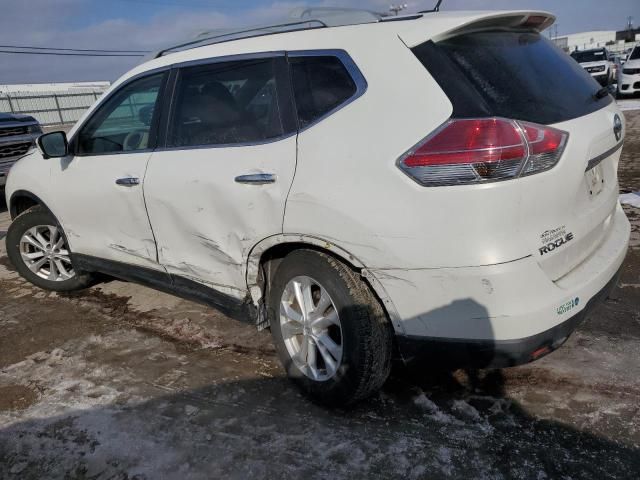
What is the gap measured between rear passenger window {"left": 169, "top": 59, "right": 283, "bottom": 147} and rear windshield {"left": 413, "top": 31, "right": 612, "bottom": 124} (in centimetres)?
83

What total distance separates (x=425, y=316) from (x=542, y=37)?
5.38 ft

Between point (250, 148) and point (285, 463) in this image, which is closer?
point (285, 463)

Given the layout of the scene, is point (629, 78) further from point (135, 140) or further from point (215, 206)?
point (215, 206)

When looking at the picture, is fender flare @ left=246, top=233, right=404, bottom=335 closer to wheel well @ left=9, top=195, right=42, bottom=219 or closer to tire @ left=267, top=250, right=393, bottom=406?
tire @ left=267, top=250, right=393, bottom=406

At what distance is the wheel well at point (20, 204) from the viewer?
14.5 ft

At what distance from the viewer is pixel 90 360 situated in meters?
3.37

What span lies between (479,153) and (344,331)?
0.99 meters

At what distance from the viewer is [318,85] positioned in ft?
8.12

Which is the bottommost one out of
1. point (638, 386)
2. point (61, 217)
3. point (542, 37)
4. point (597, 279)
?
point (638, 386)

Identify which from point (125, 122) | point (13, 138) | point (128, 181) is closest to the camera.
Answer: point (128, 181)

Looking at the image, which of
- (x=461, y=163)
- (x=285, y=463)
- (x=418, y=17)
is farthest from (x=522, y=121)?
(x=285, y=463)

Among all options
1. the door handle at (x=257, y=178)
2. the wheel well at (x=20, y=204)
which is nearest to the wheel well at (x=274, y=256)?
the door handle at (x=257, y=178)

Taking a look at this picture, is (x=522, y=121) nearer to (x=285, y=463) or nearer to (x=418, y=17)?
(x=418, y=17)

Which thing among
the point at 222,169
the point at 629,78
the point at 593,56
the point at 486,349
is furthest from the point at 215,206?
the point at 593,56
